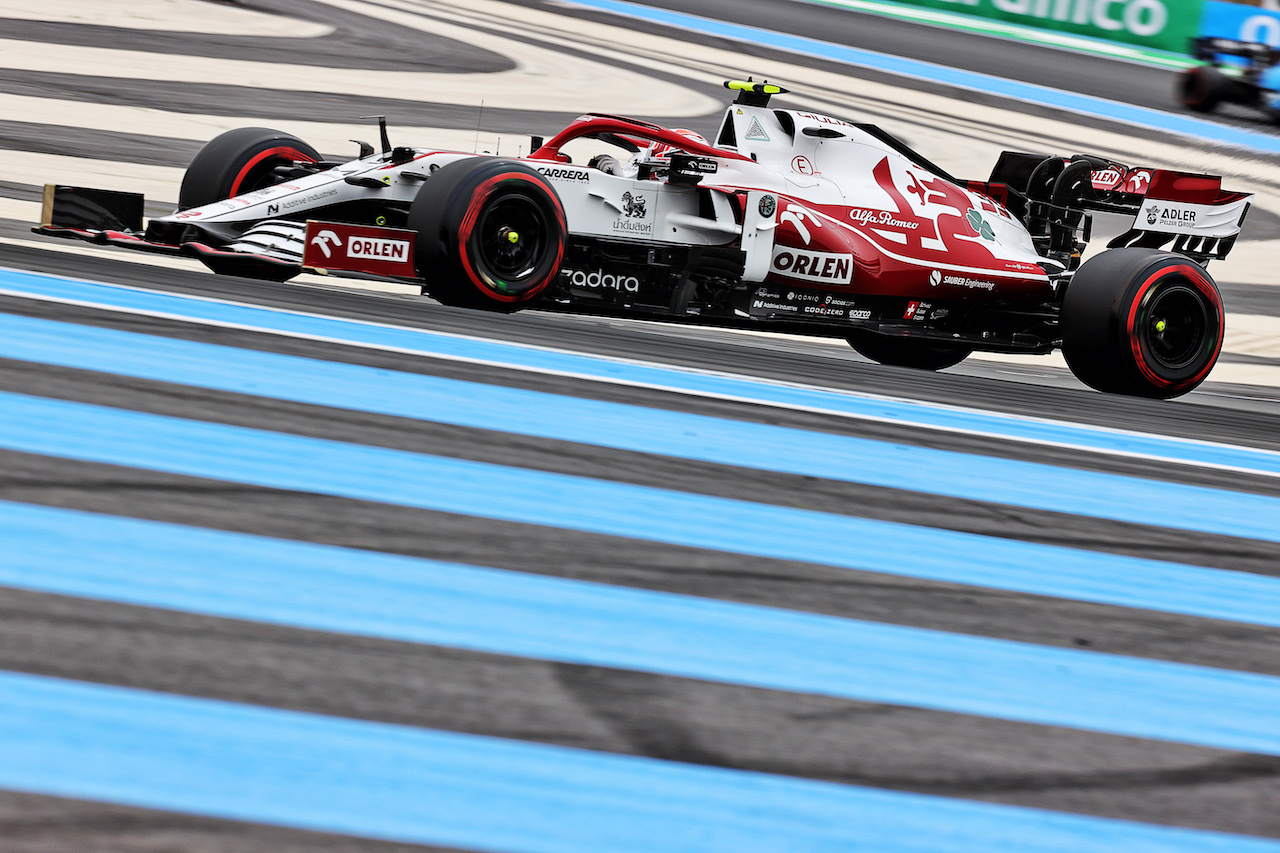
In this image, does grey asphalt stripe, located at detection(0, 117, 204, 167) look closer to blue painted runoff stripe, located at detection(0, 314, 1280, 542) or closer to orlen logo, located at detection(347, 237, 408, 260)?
orlen logo, located at detection(347, 237, 408, 260)

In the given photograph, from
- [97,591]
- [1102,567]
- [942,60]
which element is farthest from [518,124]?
[97,591]

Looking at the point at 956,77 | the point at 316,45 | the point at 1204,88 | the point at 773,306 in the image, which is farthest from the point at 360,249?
the point at 1204,88

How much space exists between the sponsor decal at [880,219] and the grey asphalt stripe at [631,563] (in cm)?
488

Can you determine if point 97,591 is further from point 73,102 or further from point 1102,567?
point 73,102

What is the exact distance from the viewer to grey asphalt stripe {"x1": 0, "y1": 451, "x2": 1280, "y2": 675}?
3.16m

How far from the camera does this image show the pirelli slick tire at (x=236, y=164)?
7855mm

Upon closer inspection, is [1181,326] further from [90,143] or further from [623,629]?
[90,143]

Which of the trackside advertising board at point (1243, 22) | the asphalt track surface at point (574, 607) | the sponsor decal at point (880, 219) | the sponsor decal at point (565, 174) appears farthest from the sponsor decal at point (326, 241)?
the trackside advertising board at point (1243, 22)

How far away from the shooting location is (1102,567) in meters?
3.93

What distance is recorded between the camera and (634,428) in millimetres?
4707

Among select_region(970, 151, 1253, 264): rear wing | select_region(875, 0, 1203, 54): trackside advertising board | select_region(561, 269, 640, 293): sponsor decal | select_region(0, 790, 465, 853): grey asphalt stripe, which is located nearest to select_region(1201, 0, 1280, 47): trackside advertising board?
select_region(875, 0, 1203, 54): trackside advertising board

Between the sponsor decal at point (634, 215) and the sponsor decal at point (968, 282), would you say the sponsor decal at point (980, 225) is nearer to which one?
the sponsor decal at point (968, 282)

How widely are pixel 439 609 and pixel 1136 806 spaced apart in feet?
4.25

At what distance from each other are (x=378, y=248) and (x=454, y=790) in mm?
4869
